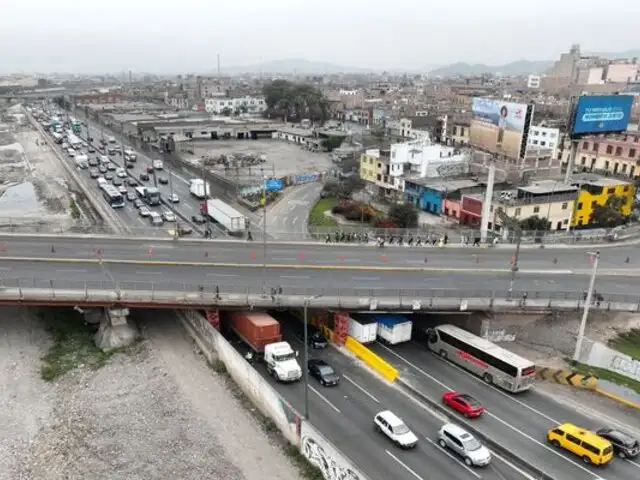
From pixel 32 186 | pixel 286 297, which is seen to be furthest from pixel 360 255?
pixel 32 186

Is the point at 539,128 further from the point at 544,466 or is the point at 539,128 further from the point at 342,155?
the point at 544,466

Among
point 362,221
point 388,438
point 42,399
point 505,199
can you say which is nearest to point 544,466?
point 388,438

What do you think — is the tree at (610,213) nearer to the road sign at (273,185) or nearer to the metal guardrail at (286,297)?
the metal guardrail at (286,297)

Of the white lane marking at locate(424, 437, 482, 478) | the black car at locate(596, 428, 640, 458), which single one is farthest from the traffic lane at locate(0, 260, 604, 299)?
the black car at locate(596, 428, 640, 458)

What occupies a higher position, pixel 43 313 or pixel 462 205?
pixel 462 205

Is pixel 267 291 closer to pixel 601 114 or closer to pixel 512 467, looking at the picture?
pixel 512 467

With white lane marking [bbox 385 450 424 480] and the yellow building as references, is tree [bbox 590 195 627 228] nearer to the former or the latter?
the yellow building

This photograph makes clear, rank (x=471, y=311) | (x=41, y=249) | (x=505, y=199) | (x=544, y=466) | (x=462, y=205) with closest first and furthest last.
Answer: (x=544, y=466)
(x=471, y=311)
(x=41, y=249)
(x=505, y=199)
(x=462, y=205)

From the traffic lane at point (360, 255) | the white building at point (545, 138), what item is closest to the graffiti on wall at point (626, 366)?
the traffic lane at point (360, 255)
